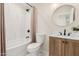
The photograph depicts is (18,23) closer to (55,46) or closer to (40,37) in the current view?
(40,37)

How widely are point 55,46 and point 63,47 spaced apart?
0.51 feet

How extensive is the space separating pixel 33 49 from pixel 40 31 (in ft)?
1.33

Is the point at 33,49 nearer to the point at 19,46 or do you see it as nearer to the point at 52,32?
the point at 19,46

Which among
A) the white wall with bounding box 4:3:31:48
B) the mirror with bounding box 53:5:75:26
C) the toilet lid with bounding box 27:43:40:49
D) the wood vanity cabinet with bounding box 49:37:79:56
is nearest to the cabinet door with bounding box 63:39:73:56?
the wood vanity cabinet with bounding box 49:37:79:56

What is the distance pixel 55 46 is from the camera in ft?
6.59

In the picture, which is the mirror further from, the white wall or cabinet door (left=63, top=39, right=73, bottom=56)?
the white wall

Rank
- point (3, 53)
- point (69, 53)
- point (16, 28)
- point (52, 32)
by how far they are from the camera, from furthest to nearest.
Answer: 1. point (16, 28)
2. point (52, 32)
3. point (69, 53)
4. point (3, 53)

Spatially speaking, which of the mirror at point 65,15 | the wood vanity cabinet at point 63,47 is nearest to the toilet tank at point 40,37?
the wood vanity cabinet at point 63,47

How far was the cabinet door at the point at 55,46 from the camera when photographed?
6.37ft

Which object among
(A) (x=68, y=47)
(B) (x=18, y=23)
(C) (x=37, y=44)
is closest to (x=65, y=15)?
(A) (x=68, y=47)

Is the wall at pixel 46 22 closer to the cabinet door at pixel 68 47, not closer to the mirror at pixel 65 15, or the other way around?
the mirror at pixel 65 15

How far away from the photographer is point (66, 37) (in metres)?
1.94

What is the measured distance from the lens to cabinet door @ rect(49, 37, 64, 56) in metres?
1.94

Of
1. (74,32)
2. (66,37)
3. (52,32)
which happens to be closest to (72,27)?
(74,32)
